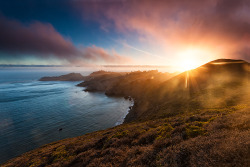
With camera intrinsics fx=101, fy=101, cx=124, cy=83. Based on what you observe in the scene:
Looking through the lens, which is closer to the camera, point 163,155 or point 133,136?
point 163,155

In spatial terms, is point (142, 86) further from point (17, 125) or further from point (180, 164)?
point (180, 164)

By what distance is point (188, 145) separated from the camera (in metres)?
8.49

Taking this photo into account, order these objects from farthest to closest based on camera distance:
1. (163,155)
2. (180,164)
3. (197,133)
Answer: (197,133) < (163,155) < (180,164)

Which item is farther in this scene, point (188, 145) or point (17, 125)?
point (17, 125)

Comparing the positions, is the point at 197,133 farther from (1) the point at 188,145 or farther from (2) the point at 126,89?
(2) the point at 126,89

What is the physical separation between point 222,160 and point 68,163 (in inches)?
573

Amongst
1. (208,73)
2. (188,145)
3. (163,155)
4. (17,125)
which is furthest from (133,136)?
(208,73)

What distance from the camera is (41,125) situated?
45.5 meters

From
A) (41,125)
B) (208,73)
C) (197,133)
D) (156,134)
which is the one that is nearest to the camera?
(197,133)

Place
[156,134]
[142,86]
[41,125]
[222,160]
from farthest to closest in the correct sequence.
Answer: [142,86], [41,125], [156,134], [222,160]

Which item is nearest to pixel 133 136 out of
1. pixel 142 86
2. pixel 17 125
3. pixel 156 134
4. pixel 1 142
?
pixel 156 134

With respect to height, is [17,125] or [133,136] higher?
[133,136]

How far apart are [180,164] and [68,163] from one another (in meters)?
12.1

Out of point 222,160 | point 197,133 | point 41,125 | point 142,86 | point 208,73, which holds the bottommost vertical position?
point 41,125
